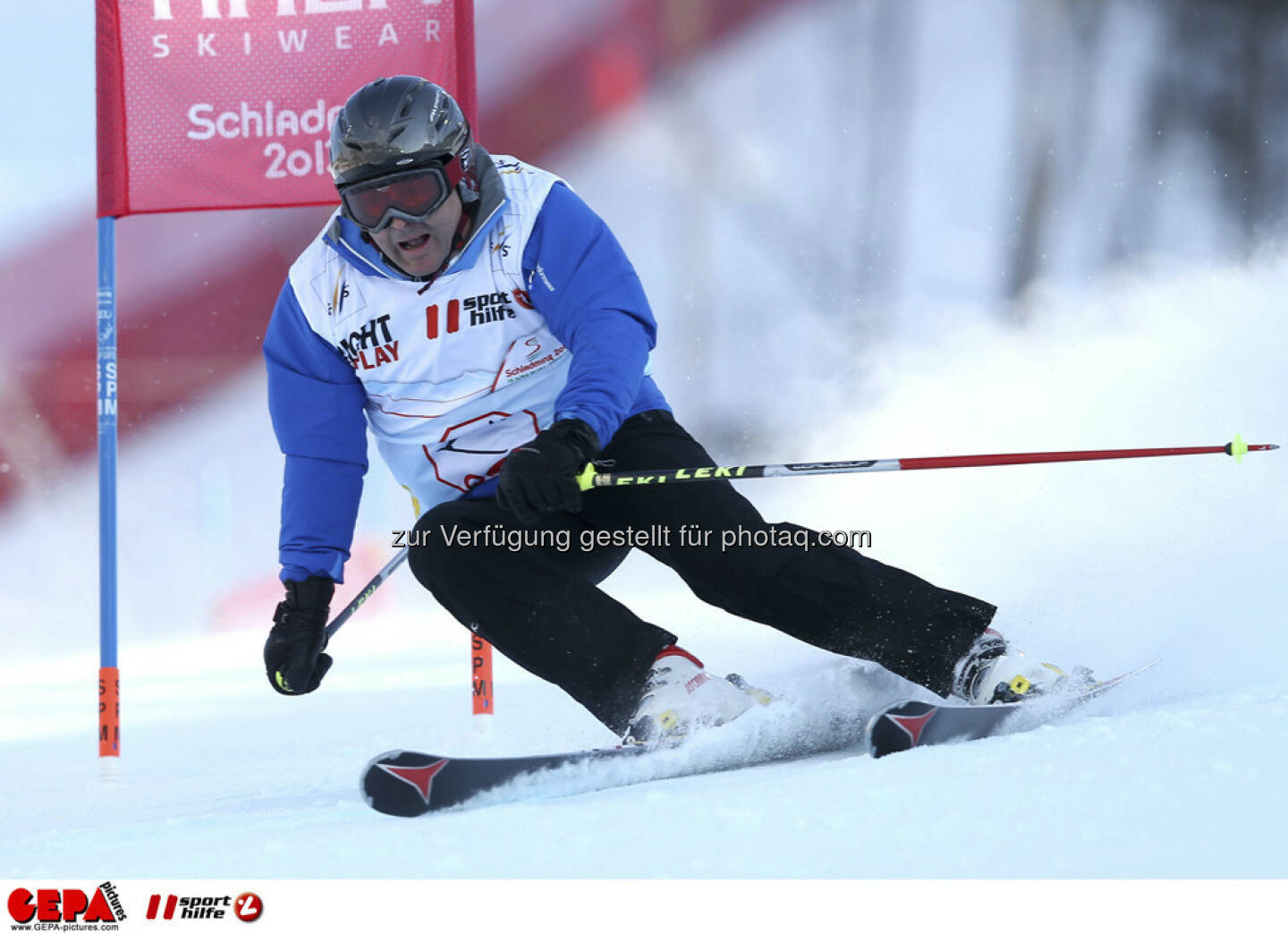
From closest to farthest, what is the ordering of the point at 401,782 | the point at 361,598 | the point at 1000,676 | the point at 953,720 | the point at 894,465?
the point at 401,782 < the point at 953,720 < the point at 1000,676 < the point at 894,465 < the point at 361,598

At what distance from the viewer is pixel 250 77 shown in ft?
9.50

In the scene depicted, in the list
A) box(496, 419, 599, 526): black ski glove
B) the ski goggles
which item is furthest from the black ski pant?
the ski goggles

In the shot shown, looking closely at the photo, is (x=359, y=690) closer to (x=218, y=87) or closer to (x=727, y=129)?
(x=218, y=87)

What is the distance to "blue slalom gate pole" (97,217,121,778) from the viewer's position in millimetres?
2822

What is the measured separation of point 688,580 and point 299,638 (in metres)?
0.69

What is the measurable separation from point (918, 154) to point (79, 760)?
4.10 m

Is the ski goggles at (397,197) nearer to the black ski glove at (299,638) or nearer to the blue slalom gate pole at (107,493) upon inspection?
the black ski glove at (299,638)

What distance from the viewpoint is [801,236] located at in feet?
17.7

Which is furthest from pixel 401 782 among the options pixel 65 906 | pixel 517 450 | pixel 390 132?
pixel 390 132

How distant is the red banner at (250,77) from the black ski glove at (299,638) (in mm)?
1066

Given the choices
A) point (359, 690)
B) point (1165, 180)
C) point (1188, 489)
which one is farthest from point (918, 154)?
point (359, 690)

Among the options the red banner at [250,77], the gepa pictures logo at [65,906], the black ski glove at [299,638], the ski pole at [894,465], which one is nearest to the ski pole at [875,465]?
the ski pole at [894,465]

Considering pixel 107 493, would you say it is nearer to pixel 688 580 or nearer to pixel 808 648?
pixel 688 580

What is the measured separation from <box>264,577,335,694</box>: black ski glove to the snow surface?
0.21 m
